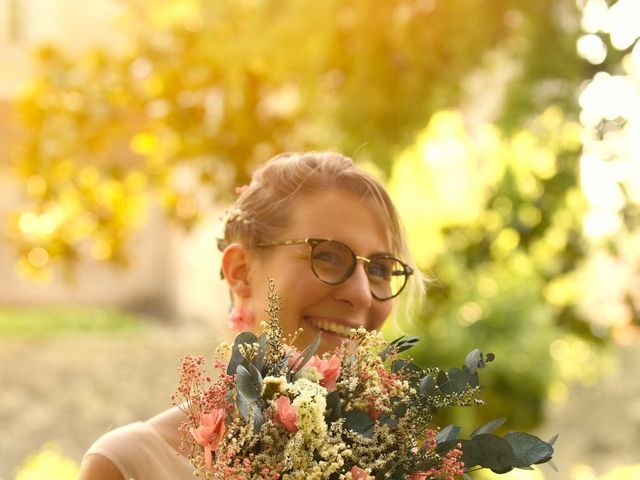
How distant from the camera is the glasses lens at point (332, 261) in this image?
155 centimetres

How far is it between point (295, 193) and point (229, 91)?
3.50 m

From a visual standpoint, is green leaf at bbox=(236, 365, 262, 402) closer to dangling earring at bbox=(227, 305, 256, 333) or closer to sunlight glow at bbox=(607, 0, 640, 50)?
dangling earring at bbox=(227, 305, 256, 333)

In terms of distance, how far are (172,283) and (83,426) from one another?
6.72 m

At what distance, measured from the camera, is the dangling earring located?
5.33ft

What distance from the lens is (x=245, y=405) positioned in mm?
1195

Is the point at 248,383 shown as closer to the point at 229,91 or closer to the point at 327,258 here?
the point at 327,258

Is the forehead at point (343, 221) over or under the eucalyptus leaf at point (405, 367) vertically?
over

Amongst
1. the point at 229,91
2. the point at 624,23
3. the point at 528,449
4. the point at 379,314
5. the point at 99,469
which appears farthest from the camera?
the point at 229,91

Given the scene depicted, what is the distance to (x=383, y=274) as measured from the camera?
1.61m

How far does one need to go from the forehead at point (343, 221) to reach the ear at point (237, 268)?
9 centimetres

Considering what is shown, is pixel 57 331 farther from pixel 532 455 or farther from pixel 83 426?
pixel 532 455

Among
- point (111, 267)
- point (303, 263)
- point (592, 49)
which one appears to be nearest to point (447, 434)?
point (303, 263)

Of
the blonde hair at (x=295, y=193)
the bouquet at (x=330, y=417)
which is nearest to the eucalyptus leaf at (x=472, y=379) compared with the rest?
the bouquet at (x=330, y=417)

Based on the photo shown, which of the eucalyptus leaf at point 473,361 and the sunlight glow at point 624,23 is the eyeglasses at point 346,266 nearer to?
the eucalyptus leaf at point 473,361
